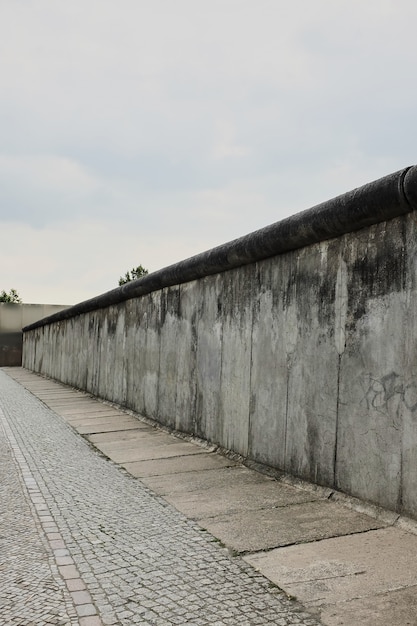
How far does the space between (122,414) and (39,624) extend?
27.4 feet

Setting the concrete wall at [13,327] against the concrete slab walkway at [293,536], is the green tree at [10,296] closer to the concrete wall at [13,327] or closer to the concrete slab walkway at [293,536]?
the concrete wall at [13,327]

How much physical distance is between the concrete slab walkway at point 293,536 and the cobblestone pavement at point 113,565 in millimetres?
37

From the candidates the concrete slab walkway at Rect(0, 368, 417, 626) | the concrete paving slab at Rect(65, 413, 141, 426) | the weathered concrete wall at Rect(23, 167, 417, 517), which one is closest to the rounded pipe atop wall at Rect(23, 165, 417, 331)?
the weathered concrete wall at Rect(23, 167, 417, 517)

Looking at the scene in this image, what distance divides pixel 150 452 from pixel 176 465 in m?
0.85

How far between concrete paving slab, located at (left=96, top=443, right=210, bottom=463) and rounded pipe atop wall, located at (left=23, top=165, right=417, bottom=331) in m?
2.19

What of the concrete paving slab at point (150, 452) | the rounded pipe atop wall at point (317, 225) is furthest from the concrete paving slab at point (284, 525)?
the concrete paving slab at point (150, 452)

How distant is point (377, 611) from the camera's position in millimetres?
2811

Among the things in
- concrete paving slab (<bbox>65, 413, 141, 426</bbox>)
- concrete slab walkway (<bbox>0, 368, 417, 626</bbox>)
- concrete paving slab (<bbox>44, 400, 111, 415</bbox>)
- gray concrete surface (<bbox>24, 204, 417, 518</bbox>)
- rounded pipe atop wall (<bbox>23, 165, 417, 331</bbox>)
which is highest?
rounded pipe atop wall (<bbox>23, 165, 417, 331</bbox>)

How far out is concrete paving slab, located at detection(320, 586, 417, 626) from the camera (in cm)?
271

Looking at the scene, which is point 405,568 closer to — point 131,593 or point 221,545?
point 221,545

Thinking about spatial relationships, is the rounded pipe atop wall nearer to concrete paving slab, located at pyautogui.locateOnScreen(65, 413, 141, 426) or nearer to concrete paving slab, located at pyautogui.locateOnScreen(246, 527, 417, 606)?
concrete paving slab, located at pyautogui.locateOnScreen(246, 527, 417, 606)

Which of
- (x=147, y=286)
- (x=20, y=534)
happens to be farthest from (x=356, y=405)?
(x=147, y=286)

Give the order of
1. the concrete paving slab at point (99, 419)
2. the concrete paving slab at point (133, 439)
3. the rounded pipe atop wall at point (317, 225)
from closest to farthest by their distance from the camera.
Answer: the rounded pipe atop wall at point (317, 225)
the concrete paving slab at point (133, 439)
the concrete paving slab at point (99, 419)

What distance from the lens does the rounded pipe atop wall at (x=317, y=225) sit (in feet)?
14.0
